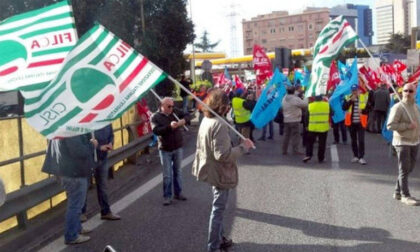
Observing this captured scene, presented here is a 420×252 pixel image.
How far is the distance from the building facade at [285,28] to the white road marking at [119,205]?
16358cm

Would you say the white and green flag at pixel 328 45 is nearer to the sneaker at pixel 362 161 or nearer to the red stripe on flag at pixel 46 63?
the sneaker at pixel 362 161

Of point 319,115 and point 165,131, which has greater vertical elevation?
point 165,131

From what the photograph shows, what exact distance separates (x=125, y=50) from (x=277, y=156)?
7.95 metres

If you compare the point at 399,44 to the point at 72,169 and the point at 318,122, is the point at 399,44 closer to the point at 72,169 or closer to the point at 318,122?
the point at 318,122

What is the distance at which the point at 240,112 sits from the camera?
13992mm

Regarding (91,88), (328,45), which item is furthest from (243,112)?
(91,88)

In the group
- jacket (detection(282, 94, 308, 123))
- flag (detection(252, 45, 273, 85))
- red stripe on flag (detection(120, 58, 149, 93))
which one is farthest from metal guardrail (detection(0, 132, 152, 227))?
flag (detection(252, 45, 273, 85))

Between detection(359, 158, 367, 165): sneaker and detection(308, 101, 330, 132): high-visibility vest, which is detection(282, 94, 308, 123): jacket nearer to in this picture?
detection(308, 101, 330, 132): high-visibility vest

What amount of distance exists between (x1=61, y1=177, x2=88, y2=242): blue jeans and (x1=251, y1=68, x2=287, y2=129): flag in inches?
295

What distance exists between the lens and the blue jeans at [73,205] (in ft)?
20.2

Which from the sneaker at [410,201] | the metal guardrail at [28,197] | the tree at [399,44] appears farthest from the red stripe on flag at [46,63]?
the tree at [399,44]

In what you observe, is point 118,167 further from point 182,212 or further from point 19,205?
point 19,205

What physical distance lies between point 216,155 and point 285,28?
18236 centimetres

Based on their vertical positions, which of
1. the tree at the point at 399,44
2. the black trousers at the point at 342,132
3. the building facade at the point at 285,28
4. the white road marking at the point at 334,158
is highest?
the building facade at the point at 285,28
